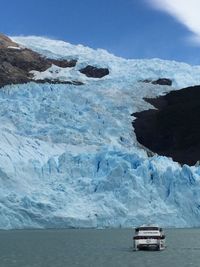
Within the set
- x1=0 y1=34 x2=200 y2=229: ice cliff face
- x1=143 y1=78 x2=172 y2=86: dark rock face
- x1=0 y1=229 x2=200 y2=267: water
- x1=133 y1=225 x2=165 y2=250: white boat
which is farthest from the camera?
x1=143 y1=78 x2=172 y2=86: dark rock face

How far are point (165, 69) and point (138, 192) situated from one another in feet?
124

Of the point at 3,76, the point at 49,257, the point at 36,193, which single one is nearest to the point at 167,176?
the point at 36,193

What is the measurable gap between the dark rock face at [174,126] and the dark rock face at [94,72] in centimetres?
935

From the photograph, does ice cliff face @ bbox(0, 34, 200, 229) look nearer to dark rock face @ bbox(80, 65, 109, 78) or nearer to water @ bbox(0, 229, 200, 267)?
water @ bbox(0, 229, 200, 267)

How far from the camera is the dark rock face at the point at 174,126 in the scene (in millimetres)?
64688

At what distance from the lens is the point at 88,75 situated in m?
80.9

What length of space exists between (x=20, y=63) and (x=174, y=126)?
2520cm

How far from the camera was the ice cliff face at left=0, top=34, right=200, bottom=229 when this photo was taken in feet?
138

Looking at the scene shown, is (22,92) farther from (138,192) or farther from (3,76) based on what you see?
(3,76)

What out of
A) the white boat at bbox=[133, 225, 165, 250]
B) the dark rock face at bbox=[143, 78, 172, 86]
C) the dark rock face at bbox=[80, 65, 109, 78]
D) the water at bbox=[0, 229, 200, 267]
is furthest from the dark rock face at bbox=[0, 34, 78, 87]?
the white boat at bbox=[133, 225, 165, 250]

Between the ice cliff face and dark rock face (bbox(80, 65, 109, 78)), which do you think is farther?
dark rock face (bbox(80, 65, 109, 78))

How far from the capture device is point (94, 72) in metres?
79.2

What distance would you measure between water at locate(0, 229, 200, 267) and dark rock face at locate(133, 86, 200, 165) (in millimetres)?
26152

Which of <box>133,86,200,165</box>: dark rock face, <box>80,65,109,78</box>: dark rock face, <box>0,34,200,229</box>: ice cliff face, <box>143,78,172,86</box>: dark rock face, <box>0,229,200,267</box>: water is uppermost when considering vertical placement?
<box>80,65,109,78</box>: dark rock face
